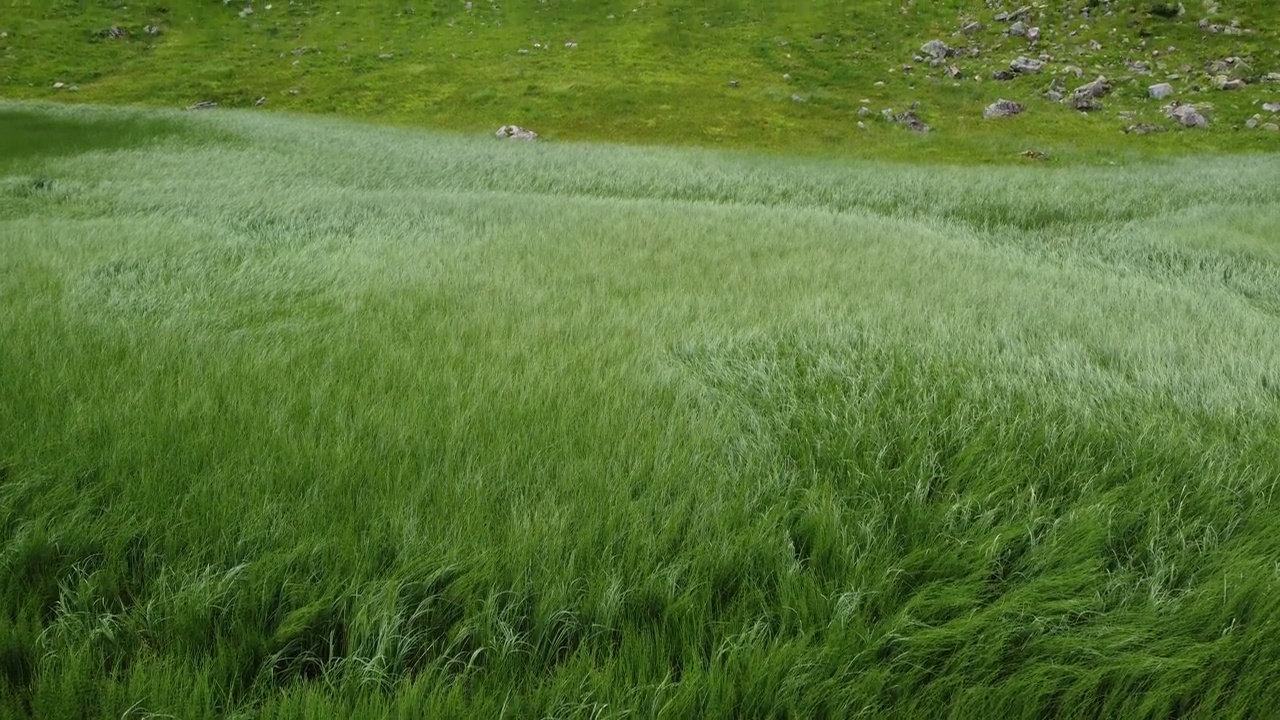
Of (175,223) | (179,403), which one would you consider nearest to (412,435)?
(179,403)

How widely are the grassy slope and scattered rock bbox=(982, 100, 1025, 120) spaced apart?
611 mm

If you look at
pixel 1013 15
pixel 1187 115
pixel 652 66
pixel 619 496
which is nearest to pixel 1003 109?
pixel 1187 115

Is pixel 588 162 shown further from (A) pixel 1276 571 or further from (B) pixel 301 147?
(A) pixel 1276 571

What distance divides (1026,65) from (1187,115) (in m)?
10.5

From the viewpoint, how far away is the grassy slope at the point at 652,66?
115 feet

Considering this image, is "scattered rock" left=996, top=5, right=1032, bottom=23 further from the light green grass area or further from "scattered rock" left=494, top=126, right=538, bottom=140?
the light green grass area

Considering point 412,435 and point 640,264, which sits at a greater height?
point 412,435

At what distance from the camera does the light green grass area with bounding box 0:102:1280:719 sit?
1856mm

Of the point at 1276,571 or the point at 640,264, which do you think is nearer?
the point at 1276,571

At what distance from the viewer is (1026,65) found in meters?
42.2

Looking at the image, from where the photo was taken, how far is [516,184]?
51.5 feet

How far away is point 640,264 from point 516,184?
362 inches

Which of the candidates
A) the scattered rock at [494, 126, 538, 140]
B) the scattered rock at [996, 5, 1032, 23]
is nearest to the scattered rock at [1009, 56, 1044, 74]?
the scattered rock at [996, 5, 1032, 23]

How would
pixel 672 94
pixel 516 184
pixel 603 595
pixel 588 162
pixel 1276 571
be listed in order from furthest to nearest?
pixel 672 94, pixel 588 162, pixel 516 184, pixel 1276 571, pixel 603 595
